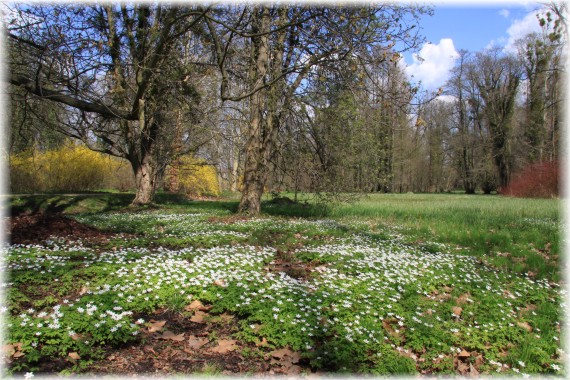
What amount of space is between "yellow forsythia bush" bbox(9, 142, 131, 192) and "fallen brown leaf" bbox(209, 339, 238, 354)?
76.9 feet

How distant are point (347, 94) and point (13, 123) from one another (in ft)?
38.6

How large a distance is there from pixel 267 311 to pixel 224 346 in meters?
0.68

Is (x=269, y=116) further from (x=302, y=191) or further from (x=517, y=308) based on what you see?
(x=517, y=308)

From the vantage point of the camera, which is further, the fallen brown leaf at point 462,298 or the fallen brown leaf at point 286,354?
the fallen brown leaf at point 462,298

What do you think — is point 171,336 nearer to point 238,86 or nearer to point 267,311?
point 267,311

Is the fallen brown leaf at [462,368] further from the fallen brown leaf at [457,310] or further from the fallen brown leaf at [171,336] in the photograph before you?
the fallen brown leaf at [171,336]

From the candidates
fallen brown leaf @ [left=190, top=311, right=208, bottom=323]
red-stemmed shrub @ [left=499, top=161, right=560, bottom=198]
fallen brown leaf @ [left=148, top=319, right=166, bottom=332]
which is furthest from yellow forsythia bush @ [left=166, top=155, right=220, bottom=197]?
red-stemmed shrub @ [left=499, top=161, right=560, bottom=198]

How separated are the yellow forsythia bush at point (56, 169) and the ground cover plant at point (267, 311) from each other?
2078 centimetres

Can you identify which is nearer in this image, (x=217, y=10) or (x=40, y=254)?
(x=40, y=254)

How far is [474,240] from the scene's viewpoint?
376 inches

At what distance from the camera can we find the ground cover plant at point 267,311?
3615 mm

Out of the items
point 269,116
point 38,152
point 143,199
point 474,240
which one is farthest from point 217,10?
point 38,152

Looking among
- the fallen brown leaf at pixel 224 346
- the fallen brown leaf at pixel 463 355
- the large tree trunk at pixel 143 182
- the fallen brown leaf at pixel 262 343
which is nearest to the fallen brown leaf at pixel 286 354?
the fallen brown leaf at pixel 262 343

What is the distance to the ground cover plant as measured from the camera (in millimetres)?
3615
